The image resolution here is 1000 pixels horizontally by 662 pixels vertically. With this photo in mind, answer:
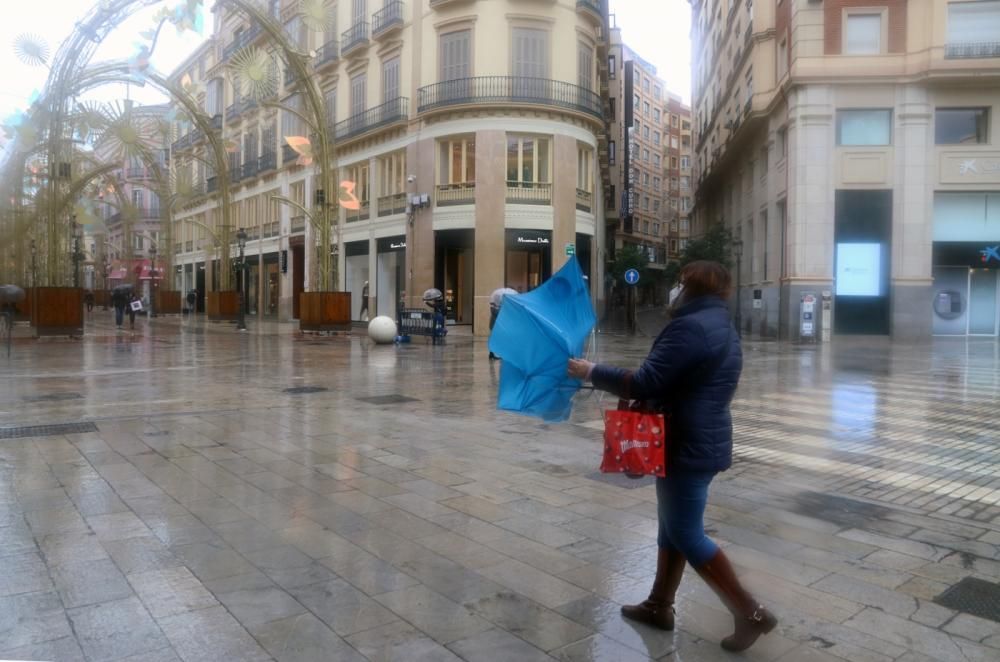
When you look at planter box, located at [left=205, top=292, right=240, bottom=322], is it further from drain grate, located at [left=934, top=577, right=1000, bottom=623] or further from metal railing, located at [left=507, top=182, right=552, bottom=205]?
drain grate, located at [left=934, top=577, right=1000, bottom=623]

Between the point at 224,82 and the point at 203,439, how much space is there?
4664cm

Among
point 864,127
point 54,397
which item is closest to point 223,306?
point 54,397

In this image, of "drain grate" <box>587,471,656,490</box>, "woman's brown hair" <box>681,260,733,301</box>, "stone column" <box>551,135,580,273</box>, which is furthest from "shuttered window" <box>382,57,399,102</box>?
"woman's brown hair" <box>681,260,733,301</box>

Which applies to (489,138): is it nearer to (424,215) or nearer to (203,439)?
(424,215)

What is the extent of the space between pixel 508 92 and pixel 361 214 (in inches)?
404

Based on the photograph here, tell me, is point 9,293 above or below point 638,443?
above

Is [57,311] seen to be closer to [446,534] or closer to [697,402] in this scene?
[446,534]

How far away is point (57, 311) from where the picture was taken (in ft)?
72.7

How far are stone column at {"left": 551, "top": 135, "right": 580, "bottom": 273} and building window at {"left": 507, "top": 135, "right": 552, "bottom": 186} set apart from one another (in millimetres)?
390

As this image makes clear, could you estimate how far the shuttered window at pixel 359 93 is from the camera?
34500 millimetres

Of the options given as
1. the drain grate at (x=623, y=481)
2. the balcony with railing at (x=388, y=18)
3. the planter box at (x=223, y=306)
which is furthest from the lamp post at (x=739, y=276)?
the drain grate at (x=623, y=481)

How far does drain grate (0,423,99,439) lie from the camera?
25.5ft

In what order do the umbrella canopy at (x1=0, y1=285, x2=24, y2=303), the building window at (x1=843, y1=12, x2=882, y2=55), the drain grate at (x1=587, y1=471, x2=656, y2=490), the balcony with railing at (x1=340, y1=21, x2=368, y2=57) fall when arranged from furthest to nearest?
the balcony with railing at (x1=340, y1=21, x2=368, y2=57) < the building window at (x1=843, y1=12, x2=882, y2=55) < the umbrella canopy at (x1=0, y1=285, x2=24, y2=303) < the drain grate at (x1=587, y1=471, x2=656, y2=490)

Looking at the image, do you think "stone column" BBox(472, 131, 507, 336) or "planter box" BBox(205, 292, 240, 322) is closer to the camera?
"stone column" BBox(472, 131, 507, 336)
